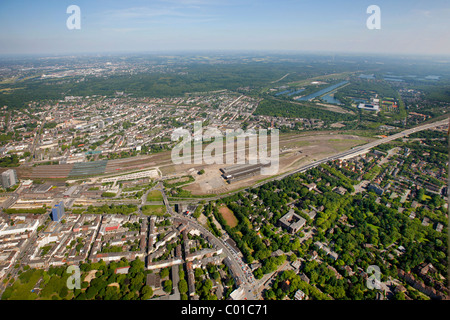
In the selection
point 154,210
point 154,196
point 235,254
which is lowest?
point 235,254

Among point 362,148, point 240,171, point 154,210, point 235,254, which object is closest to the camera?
point 235,254

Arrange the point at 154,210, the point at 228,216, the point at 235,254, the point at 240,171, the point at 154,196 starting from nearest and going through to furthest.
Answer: the point at 235,254 → the point at 228,216 → the point at 154,210 → the point at 154,196 → the point at 240,171

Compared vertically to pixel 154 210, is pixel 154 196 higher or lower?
higher

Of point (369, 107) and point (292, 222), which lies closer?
point (292, 222)

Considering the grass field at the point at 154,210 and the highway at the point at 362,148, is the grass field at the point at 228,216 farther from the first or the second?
the grass field at the point at 154,210

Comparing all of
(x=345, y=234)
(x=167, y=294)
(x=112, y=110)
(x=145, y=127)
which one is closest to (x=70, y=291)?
(x=167, y=294)

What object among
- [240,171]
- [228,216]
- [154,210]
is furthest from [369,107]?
[154,210]

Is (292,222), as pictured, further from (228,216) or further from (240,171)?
(240,171)

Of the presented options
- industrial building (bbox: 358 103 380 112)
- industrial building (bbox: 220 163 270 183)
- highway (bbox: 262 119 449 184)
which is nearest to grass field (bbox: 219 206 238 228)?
industrial building (bbox: 220 163 270 183)
